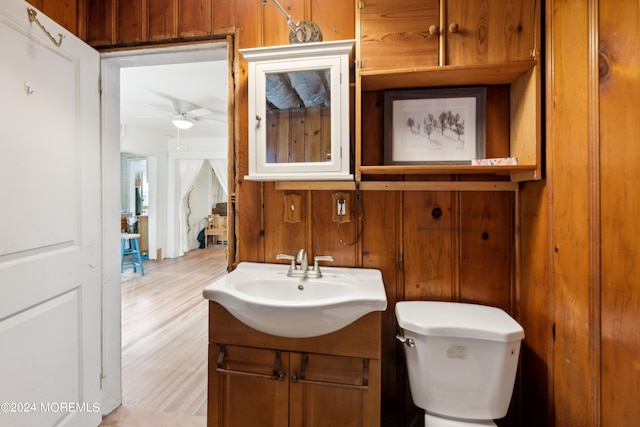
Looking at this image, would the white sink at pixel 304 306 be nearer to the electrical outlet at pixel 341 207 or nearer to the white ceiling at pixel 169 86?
the electrical outlet at pixel 341 207

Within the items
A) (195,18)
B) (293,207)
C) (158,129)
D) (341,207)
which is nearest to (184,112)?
(158,129)

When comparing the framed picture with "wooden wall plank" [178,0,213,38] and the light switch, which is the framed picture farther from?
"wooden wall plank" [178,0,213,38]

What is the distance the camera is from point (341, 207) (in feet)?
4.69

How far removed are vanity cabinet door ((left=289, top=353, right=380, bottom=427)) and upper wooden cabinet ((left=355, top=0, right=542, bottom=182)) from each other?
76 centimetres

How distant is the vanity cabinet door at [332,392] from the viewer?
1084 millimetres

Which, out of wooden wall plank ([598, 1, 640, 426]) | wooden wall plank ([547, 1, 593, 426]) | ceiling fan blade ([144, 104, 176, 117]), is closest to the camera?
wooden wall plank ([598, 1, 640, 426])

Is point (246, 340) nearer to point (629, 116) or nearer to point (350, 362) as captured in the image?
point (350, 362)

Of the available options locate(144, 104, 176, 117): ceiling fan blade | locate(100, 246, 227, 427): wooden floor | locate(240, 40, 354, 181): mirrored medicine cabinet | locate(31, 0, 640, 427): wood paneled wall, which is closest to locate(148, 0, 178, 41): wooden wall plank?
locate(31, 0, 640, 427): wood paneled wall

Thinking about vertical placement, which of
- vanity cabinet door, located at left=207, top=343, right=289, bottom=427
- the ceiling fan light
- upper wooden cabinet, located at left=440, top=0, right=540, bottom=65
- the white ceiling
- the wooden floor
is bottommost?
the wooden floor

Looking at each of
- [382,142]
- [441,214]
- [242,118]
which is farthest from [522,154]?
[242,118]

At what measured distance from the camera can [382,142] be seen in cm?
142

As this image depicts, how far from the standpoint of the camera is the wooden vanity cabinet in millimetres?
1090

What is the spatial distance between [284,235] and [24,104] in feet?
3.81

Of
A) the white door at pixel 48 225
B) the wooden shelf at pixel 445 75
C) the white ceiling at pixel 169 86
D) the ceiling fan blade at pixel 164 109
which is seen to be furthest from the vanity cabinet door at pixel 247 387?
the ceiling fan blade at pixel 164 109
